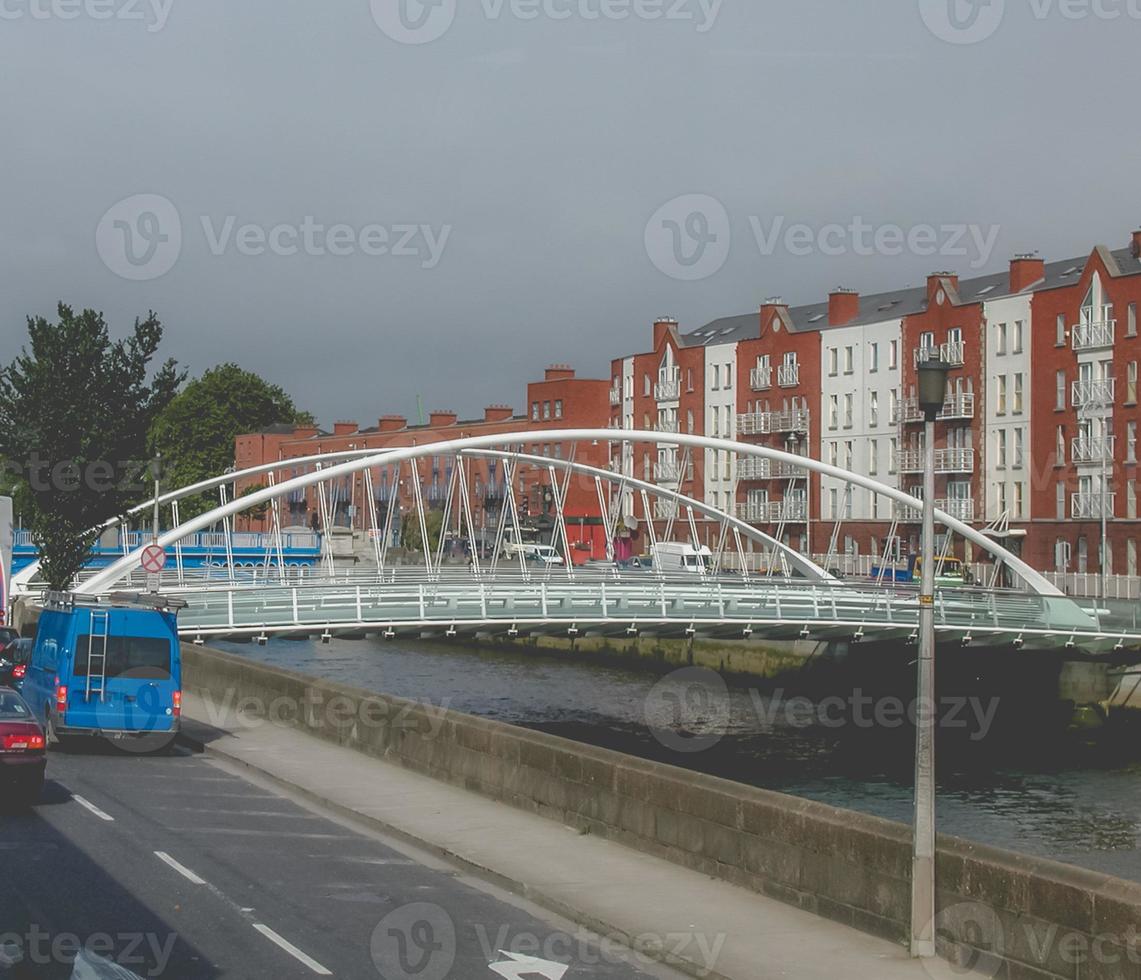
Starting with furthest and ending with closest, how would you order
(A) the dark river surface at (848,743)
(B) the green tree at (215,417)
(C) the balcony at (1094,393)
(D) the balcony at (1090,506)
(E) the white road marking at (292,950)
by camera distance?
1. (B) the green tree at (215,417)
2. (C) the balcony at (1094,393)
3. (D) the balcony at (1090,506)
4. (A) the dark river surface at (848,743)
5. (E) the white road marking at (292,950)

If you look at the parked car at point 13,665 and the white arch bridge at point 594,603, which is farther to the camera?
the white arch bridge at point 594,603

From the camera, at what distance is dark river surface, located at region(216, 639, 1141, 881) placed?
3484 centimetres

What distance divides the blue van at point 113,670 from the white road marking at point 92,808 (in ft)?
15.3

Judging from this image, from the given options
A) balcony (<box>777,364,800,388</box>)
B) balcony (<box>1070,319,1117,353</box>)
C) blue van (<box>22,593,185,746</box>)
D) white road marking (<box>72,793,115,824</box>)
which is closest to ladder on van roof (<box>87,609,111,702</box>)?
blue van (<box>22,593,185,746</box>)

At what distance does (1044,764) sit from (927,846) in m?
32.7

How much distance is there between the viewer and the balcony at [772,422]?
90.5 metres

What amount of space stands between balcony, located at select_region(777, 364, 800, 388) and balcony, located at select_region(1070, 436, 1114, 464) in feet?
71.6

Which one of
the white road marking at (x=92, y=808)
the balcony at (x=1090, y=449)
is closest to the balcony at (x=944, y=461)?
the balcony at (x=1090, y=449)

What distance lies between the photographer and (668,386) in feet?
332

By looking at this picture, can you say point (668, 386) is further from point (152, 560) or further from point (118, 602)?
point (118, 602)

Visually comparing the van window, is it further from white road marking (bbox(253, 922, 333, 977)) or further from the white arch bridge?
white road marking (bbox(253, 922, 333, 977))

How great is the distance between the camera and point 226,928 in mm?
13836

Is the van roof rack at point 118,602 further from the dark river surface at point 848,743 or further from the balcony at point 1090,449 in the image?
the balcony at point 1090,449

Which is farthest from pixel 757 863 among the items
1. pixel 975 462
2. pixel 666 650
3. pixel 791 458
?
pixel 975 462
